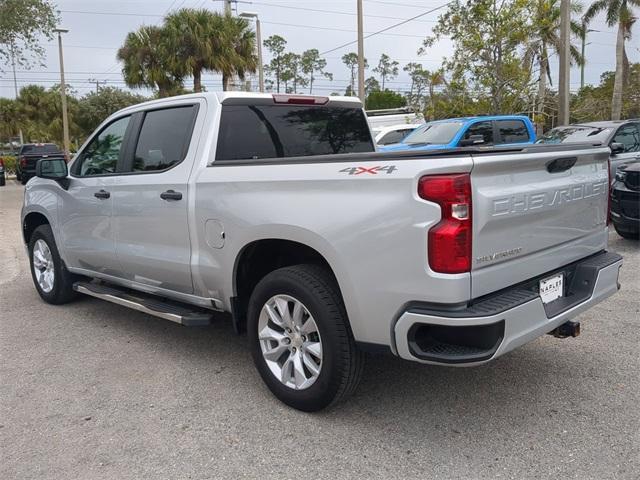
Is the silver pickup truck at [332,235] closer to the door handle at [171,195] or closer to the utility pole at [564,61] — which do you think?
the door handle at [171,195]

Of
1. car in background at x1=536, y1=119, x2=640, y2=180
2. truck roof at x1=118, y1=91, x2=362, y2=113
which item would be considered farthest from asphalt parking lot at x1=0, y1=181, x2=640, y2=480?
car in background at x1=536, y1=119, x2=640, y2=180

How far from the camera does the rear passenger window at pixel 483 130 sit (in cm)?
1160

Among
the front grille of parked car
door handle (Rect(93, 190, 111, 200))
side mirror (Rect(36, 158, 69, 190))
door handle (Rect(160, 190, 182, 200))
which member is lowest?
the front grille of parked car

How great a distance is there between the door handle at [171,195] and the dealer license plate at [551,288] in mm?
2417

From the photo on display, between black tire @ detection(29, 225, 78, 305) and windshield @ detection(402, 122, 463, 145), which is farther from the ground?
windshield @ detection(402, 122, 463, 145)

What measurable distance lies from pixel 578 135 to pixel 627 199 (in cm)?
353

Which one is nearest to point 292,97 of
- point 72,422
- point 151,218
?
point 151,218

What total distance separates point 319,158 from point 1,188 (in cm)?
2484

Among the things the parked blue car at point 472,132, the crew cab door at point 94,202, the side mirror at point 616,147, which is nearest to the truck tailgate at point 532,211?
the crew cab door at point 94,202

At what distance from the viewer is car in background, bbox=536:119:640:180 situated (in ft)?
32.8

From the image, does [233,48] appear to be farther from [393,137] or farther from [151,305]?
[151,305]

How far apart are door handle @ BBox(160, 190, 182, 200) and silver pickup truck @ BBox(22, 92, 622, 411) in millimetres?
11

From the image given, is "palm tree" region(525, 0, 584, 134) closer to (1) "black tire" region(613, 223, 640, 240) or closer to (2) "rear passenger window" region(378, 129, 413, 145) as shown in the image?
(2) "rear passenger window" region(378, 129, 413, 145)

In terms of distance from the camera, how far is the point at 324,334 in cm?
317
